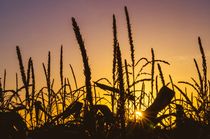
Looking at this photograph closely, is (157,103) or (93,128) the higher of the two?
(157,103)

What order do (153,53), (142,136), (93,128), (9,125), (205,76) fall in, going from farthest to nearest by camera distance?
1. (153,53)
2. (205,76)
3. (9,125)
4. (142,136)
5. (93,128)

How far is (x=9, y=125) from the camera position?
2.43 meters

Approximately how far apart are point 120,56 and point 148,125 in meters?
0.82

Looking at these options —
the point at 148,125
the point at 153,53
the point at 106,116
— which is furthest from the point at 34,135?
the point at 153,53

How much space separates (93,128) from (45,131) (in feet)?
1.84

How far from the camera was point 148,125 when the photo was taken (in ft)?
7.46

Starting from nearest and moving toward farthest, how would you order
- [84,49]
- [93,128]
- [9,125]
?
[84,49] < [93,128] < [9,125]

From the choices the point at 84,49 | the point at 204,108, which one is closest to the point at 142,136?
the point at 84,49

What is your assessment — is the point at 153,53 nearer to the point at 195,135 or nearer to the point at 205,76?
the point at 205,76

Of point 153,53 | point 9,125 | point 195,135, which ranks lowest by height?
point 195,135

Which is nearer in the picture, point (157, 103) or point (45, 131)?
point (45, 131)

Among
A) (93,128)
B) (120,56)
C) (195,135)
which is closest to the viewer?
(120,56)

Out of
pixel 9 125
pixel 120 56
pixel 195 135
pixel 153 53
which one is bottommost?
pixel 195 135

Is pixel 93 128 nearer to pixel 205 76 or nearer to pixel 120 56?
pixel 120 56
